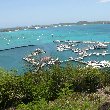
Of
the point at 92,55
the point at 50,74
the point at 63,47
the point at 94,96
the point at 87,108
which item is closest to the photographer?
the point at 87,108

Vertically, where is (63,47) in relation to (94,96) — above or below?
below

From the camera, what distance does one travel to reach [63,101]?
39.2ft

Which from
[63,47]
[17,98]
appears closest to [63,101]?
[17,98]

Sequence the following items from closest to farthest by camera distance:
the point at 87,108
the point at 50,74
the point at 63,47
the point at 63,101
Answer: the point at 87,108, the point at 63,101, the point at 50,74, the point at 63,47

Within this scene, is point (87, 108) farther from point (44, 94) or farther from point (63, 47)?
point (63, 47)

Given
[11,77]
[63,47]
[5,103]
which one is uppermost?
[11,77]

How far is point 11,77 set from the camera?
575 inches

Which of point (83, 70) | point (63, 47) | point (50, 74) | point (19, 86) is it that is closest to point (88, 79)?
point (83, 70)

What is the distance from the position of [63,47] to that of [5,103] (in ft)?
304

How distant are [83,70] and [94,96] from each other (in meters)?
2.85

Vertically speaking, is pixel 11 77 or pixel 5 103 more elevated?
pixel 11 77

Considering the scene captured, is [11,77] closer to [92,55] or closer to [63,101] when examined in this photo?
[63,101]

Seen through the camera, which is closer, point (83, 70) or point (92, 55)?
point (83, 70)

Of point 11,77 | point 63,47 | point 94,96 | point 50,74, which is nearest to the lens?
point 94,96
